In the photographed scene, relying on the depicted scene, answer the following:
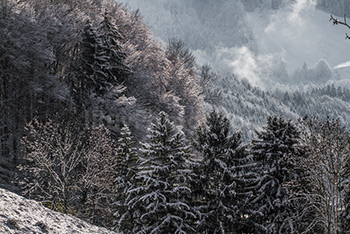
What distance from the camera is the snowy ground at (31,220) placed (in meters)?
7.43

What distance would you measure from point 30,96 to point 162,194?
12.6 meters

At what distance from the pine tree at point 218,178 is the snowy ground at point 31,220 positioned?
984 cm

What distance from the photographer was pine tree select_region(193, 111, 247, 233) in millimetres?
19234

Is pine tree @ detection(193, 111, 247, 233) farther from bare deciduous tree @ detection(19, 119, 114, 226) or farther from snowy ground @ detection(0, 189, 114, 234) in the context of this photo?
snowy ground @ detection(0, 189, 114, 234)

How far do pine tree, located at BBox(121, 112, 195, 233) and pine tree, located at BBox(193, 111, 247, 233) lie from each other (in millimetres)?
1231

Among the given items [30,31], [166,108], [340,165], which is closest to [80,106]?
[30,31]

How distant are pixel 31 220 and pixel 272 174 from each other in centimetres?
1562

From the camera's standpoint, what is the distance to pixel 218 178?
2000 cm

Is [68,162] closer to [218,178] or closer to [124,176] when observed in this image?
[124,176]

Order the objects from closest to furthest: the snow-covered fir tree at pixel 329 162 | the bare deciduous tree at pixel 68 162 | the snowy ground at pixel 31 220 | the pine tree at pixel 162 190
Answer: the snowy ground at pixel 31 220
the snow-covered fir tree at pixel 329 162
the bare deciduous tree at pixel 68 162
the pine tree at pixel 162 190

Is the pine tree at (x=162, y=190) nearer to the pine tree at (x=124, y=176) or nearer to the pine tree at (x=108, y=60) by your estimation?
the pine tree at (x=124, y=176)

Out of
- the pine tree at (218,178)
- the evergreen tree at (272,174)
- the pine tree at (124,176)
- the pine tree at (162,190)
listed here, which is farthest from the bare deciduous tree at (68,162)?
the evergreen tree at (272,174)

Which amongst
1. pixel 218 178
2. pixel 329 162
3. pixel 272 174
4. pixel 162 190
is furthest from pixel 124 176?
pixel 329 162

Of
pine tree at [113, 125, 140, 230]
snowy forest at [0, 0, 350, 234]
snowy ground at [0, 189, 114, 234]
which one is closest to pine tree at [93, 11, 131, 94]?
snowy forest at [0, 0, 350, 234]
